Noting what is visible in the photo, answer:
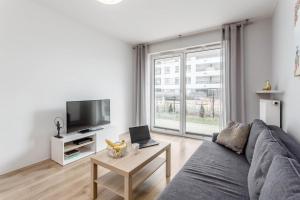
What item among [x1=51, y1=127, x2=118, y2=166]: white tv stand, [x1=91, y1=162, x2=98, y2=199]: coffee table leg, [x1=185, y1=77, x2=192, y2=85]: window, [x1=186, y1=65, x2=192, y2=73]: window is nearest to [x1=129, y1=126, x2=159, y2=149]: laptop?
[x1=91, y1=162, x2=98, y2=199]: coffee table leg

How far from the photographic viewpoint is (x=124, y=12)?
2.76 metres

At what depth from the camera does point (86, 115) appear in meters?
3.01

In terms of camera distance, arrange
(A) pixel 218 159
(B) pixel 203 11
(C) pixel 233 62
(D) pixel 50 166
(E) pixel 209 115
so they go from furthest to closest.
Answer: (E) pixel 209 115 → (C) pixel 233 62 → (B) pixel 203 11 → (D) pixel 50 166 → (A) pixel 218 159

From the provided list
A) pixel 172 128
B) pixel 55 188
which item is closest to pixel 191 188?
pixel 55 188

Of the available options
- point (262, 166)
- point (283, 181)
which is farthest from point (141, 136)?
point (283, 181)

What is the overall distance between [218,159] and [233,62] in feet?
7.24

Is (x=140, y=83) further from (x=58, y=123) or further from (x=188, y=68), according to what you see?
(x=58, y=123)

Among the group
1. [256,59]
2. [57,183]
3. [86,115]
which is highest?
[256,59]

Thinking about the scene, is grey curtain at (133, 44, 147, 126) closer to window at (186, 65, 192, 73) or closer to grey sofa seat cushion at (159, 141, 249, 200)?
window at (186, 65, 192, 73)

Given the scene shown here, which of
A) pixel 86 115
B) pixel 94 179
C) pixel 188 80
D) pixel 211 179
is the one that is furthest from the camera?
pixel 188 80

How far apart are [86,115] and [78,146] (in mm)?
571

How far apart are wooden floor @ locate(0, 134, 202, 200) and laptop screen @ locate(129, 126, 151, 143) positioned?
0.54 m

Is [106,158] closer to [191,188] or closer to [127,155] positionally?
[127,155]

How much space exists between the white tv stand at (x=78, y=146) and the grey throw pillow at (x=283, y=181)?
262cm
